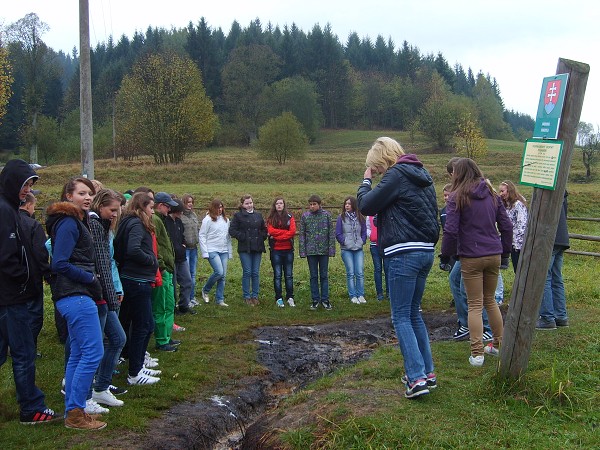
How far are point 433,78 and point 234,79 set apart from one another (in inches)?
1322

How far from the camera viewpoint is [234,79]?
283 ft

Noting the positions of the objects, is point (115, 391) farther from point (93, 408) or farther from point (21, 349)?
point (21, 349)

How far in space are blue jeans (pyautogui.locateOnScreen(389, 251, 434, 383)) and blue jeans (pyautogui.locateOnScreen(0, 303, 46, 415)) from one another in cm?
310

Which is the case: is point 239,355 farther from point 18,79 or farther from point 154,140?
point 18,79

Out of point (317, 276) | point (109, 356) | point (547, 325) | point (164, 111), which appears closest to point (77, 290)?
point (109, 356)

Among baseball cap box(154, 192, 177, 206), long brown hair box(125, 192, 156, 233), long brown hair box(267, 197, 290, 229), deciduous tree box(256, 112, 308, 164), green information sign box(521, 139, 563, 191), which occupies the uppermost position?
green information sign box(521, 139, 563, 191)

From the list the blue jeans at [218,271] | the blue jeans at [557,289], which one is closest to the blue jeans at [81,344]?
the blue jeans at [557,289]

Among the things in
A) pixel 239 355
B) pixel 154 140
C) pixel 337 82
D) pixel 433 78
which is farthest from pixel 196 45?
pixel 239 355

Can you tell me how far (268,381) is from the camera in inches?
290

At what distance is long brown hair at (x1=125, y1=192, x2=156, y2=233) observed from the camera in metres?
6.51

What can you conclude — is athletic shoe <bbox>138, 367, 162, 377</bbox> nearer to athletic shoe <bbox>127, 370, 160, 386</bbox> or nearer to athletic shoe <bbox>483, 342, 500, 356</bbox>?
athletic shoe <bbox>127, 370, 160, 386</bbox>

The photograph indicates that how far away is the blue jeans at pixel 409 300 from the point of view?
5121 mm

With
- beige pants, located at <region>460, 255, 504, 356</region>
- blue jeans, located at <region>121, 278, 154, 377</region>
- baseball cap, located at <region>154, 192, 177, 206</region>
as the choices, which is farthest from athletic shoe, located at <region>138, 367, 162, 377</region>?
beige pants, located at <region>460, 255, 504, 356</region>

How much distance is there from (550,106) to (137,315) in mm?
4465
